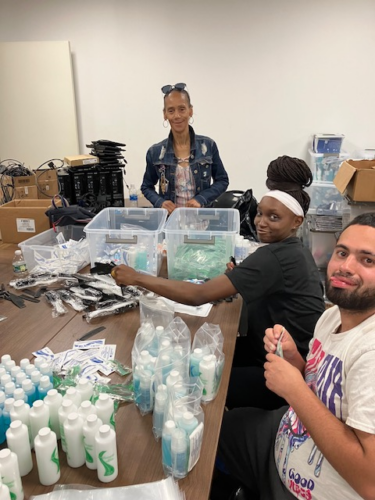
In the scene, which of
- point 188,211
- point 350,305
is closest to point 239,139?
point 188,211

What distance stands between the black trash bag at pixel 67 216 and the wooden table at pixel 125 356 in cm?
37

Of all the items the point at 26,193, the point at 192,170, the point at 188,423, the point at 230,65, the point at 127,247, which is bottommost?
the point at 188,423

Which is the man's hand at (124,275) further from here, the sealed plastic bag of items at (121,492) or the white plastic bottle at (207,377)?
the sealed plastic bag of items at (121,492)

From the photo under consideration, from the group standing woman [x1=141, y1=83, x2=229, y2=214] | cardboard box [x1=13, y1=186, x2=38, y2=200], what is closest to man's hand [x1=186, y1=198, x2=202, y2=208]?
standing woman [x1=141, y1=83, x2=229, y2=214]

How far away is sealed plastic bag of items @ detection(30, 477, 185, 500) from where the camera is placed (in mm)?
755

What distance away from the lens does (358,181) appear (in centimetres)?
255

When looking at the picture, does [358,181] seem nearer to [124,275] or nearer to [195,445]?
[124,275]

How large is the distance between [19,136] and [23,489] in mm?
4016

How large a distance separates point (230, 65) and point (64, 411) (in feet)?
12.3

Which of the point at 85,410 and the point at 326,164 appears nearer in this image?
the point at 85,410

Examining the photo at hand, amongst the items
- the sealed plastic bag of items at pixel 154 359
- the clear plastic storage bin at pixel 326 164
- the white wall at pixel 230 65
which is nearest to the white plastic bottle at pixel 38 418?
the sealed plastic bag of items at pixel 154 359

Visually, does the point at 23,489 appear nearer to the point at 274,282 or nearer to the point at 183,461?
the point at 183,461

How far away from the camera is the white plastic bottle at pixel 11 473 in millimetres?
→ 708

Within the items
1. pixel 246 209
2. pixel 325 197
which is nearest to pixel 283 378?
pixel 246 209
